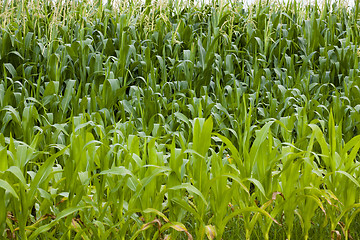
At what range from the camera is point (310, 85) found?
4.90 metres

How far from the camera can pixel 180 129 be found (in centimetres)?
393

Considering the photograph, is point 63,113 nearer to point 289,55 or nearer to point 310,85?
point 310,85

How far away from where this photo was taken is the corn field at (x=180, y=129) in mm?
2291

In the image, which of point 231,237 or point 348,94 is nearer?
point 231,237

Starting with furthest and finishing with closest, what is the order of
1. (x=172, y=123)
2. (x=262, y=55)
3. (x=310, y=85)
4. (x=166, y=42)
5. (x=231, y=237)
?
(x=166, y=42), (x=262, y=55), (x=310, y=85), (x=172, y=123), (x=231, y=237)

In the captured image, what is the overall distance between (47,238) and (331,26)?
5152 mm

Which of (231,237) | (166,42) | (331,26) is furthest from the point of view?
(331,26)

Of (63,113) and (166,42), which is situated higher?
(166,42)

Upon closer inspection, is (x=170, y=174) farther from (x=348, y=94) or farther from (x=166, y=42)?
(x=166, y=42)

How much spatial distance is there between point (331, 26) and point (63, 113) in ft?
13.1

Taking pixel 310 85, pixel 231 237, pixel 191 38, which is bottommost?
pixel 231 237

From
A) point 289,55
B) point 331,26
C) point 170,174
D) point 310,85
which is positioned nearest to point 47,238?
point 170,174

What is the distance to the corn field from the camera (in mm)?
2291

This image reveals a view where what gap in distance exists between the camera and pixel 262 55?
530cm
